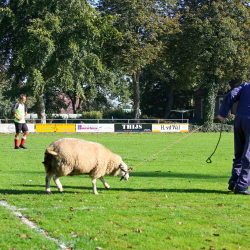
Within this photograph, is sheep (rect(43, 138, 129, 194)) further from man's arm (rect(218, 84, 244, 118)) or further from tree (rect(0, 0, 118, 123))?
tree (rect(0, 0, 118, 123))

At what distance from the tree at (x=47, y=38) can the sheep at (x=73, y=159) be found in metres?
31.4

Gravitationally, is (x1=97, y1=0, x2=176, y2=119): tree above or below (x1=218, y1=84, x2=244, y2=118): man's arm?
above

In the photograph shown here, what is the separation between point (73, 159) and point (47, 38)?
3216cm

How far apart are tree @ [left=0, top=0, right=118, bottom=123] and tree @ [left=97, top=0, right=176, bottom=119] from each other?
3107 millimetres

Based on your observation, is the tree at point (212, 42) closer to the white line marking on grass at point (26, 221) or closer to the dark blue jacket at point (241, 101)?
the dark blue jacket at point (241, 101)

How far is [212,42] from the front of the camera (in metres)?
45.2

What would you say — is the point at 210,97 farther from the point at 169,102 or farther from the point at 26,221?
the point at 26,221

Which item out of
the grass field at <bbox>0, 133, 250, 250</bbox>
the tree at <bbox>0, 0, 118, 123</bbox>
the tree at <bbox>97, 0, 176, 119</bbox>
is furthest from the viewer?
the tree at <bbox>97, 0, 176, 119</bbox>

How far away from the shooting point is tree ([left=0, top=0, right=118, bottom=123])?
3812 centimetres

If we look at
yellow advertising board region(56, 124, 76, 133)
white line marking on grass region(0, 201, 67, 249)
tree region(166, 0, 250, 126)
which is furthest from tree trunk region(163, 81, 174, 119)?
white line marking on grass region(0, 201, 67, 249)

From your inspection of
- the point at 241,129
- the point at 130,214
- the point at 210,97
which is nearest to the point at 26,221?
the point at 130,214

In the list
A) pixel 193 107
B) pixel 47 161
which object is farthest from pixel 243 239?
pixel 193 107

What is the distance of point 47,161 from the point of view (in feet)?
26.0

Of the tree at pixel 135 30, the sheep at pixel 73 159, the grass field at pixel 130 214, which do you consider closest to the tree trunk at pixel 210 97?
the tree at pixel 135 30
